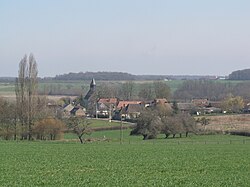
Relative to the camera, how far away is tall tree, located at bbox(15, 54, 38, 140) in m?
77.0

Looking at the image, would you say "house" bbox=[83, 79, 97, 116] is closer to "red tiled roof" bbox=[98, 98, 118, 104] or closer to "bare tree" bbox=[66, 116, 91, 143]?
"red tiled roof" bbox=[98, 98, 118, 104]

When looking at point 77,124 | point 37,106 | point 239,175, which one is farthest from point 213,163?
point 37,106

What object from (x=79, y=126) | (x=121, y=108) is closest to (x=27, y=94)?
(x=79, y=126)

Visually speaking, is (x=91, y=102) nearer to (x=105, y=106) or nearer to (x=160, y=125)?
(x=105, y=106)

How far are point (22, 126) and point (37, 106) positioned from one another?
3932 millimetres

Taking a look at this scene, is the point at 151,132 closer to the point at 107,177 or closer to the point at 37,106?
the point at 37,106

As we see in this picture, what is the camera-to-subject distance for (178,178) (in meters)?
23.2

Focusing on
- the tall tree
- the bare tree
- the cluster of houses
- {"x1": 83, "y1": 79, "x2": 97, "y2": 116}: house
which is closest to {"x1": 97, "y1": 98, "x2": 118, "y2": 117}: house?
the cluster of houses

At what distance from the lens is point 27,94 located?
7894 cm

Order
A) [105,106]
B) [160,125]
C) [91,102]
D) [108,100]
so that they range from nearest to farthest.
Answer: [160,125]
[105,106]
[91,102]
[108,100]

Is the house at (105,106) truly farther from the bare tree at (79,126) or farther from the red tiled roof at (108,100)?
the bare tree at (79,126)

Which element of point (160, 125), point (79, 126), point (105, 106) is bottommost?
point (105, 106)

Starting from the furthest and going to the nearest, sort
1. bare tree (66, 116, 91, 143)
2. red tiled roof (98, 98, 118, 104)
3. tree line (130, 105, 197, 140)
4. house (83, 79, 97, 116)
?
1. red tiled roof (98, 98, 118, 104)
2. house (83, 79, 97, 116)
3. tree line (130, 105, 197, 140)
4. bare tree (66, 116, 91, 143)

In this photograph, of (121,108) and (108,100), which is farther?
(108,100)
